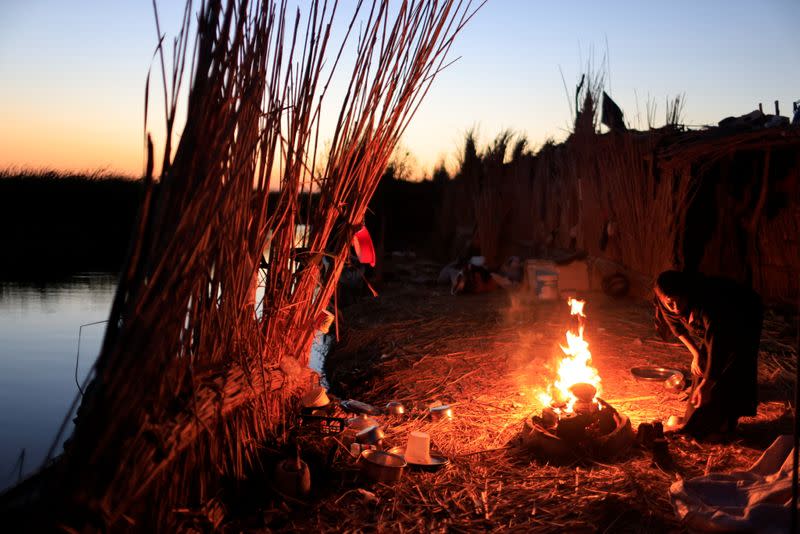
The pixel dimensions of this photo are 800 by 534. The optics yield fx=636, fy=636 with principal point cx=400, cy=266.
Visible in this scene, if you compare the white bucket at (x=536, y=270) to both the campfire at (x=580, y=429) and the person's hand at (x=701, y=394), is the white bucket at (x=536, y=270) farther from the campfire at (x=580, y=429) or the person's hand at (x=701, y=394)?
the person's hand at (x=701, y=394)

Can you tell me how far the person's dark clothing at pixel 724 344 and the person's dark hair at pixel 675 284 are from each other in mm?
14

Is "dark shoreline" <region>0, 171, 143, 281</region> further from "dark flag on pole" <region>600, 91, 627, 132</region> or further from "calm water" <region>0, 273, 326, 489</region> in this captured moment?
"dark flag on pole" <region>600, 91, 627, 132</region>

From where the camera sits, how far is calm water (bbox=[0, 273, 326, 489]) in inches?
184

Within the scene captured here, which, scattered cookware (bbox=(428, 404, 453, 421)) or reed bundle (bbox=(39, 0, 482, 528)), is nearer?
reed bundle (bbox=(39, 0, 482, 528))

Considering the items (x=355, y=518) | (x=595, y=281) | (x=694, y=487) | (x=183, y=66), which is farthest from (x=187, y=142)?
(x=595, y=281)

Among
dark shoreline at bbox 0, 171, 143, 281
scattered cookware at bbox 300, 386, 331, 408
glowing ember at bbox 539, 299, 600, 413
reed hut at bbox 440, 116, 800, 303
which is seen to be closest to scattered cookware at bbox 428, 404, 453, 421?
glowing ember at bbox 539, 299, 600, 413

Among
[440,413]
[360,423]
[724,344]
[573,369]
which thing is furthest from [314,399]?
[724,344]

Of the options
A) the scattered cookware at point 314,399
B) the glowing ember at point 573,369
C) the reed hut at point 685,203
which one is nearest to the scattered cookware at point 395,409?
the scattered cookware at point 314,399

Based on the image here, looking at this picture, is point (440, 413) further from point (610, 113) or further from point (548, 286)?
point (610, 113)

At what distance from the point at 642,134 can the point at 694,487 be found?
530cm

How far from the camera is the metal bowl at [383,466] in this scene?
2.47 meters

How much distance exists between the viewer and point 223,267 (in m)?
2.02

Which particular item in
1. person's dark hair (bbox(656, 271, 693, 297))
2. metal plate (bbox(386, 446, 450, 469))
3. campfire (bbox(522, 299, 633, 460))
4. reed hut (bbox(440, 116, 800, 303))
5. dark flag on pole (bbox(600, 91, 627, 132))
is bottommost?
metal plate (bbox(386, 446, 450, 469))

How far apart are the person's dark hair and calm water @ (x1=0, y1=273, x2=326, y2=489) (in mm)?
3573
